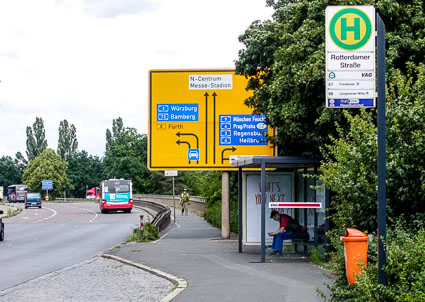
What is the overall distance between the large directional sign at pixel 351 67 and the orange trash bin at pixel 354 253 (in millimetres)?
1361

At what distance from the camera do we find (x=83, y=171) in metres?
166

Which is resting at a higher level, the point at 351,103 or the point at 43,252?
the point at 351,103

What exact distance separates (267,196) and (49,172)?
136 metres

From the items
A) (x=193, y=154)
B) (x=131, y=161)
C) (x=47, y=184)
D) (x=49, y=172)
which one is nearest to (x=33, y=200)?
(x=131, y=161)

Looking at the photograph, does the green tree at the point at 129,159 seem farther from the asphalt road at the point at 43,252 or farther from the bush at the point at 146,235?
the bush at the point at 146,235

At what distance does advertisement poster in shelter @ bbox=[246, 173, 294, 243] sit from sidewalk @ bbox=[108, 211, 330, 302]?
0.63 m

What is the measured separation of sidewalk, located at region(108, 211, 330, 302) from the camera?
38.0ft

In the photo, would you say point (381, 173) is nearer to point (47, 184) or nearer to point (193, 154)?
point (193, 154)

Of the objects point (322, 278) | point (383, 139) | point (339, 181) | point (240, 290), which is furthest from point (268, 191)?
point (383, 139)

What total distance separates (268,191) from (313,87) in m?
4.73

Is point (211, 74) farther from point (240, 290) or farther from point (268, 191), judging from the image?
point (240, 290)

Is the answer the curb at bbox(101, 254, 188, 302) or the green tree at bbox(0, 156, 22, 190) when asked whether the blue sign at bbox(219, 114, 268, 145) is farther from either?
the green tree at bbox(0, 156, 22, 190)

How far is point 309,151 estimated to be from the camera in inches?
776

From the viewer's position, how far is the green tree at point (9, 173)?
177750 mm
